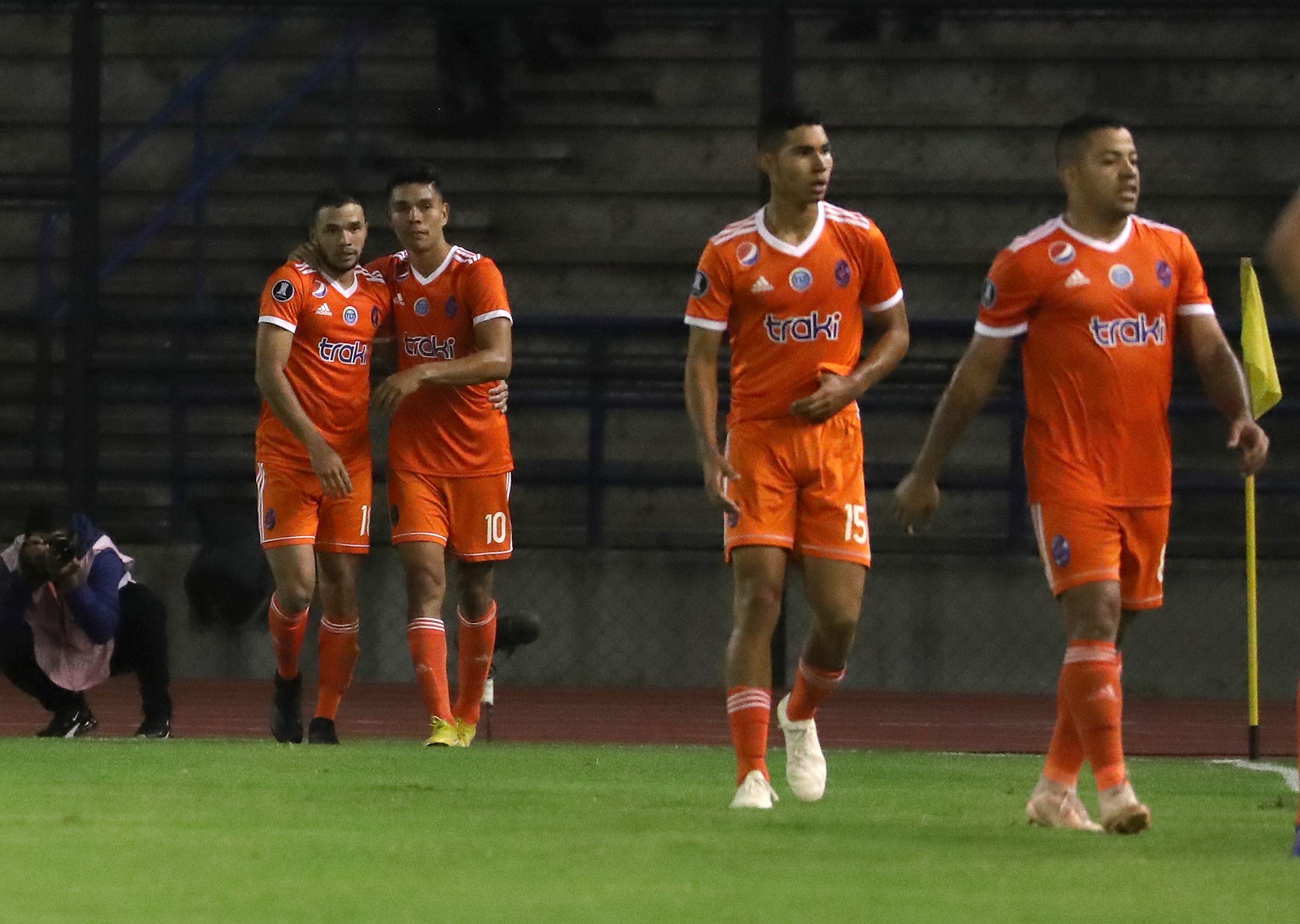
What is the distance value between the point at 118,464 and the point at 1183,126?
7136 mm

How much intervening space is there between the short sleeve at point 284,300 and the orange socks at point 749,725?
3243 mm

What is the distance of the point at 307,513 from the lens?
392 inches

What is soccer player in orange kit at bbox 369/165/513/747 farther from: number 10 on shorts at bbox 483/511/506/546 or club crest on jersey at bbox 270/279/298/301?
club crest on jersey at bbox 270/279/298/301

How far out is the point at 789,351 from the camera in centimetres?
747

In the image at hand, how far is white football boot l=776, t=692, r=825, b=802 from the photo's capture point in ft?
24.5

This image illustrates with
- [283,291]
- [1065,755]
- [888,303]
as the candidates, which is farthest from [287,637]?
[1065,755]

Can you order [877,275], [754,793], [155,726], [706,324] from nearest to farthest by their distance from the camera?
[754,793]
[706,324]
[877,275]
[155,726]

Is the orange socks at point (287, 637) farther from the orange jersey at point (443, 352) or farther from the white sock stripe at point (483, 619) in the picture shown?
the orange jersey at point (443, 352)

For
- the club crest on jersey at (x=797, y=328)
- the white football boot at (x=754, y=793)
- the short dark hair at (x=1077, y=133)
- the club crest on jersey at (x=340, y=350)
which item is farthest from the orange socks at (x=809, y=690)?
the club crest on jersey at (x=340, y=350)

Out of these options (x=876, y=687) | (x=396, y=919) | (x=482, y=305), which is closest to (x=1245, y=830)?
(x=396, y=919)

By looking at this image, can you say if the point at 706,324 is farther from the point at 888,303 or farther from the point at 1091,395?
the point at 1091,395

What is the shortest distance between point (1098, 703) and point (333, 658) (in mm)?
4421

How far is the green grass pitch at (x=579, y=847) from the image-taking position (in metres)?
5.06

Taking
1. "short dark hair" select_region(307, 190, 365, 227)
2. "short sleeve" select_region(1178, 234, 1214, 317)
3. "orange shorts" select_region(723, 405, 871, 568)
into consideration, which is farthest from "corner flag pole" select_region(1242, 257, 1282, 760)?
"short dark hair" select_region(307, 190, 365, 227)
